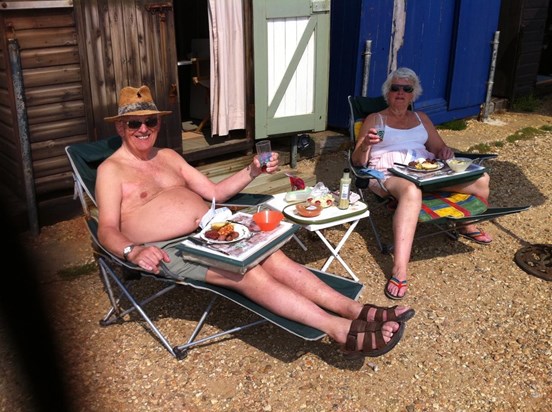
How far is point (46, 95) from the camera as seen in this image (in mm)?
4504

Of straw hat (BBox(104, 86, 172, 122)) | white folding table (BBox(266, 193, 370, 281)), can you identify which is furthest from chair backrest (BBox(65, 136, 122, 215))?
white folding table (BBox(266, 193, 370, 281))

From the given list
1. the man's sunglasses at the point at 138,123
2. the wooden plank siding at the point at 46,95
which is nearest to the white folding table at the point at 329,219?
the man's sunglasses at the point at 138,123

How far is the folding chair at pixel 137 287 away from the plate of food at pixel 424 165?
1.16 meters

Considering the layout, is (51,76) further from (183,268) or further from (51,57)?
(183,268)

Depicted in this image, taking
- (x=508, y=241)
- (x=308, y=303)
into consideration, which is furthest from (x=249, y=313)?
(x=508, y=241)

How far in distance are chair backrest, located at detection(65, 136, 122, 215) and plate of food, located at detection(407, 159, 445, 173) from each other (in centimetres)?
207

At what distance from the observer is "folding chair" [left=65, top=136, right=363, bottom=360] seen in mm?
2934

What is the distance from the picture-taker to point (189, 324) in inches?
136

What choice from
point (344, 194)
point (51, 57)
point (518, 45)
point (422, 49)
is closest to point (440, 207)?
point (344, 194)

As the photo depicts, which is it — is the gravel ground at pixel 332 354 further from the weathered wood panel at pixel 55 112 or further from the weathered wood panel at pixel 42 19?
the weathered wood panel at pixel 42 19

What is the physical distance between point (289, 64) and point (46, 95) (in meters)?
2.32

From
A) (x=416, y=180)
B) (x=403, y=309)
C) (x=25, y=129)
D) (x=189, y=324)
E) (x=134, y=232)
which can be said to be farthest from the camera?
(x=25, y=129)

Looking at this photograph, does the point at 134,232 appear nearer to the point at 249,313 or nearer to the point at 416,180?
the point at 249,313

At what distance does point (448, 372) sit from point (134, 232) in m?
1.84
